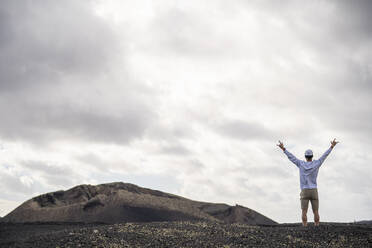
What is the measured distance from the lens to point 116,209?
21.8 m

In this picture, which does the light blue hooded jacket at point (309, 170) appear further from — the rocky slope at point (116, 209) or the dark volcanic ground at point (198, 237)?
the rocky slope at point (116, 209)

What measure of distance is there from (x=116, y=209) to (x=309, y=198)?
12392 mm

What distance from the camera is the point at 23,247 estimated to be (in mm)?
11664

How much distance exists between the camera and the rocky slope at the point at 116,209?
2158cm

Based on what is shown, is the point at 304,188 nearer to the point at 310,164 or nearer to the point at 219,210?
the point at 310,164

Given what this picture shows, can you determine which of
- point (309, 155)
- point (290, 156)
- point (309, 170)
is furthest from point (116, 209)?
point (309, 155)

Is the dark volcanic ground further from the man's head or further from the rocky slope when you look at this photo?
the rocky slope

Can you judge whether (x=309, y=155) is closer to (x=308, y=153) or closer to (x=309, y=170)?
(x=308, y=153)

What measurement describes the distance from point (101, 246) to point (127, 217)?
1039cm

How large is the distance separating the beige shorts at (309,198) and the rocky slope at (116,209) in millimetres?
9904

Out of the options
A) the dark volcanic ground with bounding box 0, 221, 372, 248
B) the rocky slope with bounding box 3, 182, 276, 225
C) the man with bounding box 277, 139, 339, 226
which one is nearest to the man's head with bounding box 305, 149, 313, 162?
the man with bounding box 277, 139, 339, 226

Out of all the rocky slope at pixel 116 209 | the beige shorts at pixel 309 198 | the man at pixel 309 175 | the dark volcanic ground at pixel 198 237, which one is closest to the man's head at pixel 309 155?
the man at pixel 309 175

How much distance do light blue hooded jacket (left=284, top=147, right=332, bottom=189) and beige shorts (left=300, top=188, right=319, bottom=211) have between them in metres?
0.13

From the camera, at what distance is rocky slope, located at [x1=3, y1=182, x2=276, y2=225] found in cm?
2158
